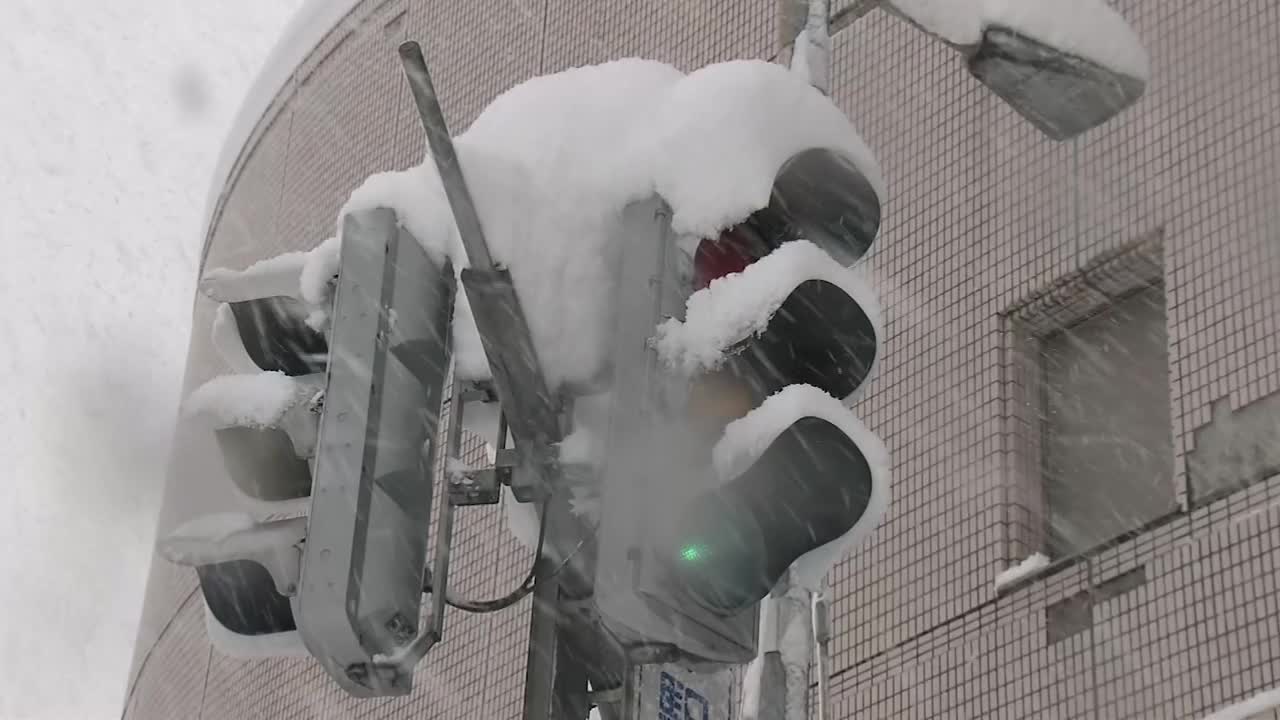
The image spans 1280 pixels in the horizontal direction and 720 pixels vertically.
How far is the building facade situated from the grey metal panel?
13.2 ft

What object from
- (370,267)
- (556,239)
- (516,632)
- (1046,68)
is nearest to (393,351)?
(370,267)

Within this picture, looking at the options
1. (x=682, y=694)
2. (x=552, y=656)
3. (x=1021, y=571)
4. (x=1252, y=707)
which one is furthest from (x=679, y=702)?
(x=1021, y=571)

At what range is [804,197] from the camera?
4.14 m

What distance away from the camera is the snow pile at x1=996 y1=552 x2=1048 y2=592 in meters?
8.19

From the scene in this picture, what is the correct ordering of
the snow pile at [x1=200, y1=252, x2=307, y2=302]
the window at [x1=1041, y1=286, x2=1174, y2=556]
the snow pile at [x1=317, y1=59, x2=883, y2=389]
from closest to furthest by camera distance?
the snow pile at [x1=317, y1=59, x2=883, y2=389] → the snow pile at [x1=200, y1=252, x2=307, y2=302] → the window at [x1=1041, y1=286, x2=1174, y2=556]

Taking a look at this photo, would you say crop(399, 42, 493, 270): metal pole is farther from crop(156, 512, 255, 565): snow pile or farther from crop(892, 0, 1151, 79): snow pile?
crop(892, 0, 1151, 79): snow pile

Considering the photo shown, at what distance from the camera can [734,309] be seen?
3.70 metres

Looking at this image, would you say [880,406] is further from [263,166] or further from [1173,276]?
[263,166]

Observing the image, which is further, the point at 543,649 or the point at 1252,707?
the point at 1252,707

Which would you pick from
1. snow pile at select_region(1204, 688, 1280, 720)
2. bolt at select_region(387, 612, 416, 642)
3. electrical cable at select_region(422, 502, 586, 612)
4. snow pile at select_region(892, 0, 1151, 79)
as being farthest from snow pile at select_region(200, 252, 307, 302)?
snow pile at select_region(1204, 688, 1280, 720)

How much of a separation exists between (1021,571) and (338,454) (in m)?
5.03

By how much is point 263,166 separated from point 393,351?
1278cm

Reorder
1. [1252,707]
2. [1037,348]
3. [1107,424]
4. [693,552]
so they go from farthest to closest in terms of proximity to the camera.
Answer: [1037,348], [1107,424], [1252,707], [693,552]

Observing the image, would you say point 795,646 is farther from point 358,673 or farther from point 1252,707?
point 1252,707
